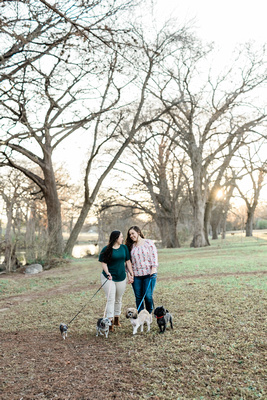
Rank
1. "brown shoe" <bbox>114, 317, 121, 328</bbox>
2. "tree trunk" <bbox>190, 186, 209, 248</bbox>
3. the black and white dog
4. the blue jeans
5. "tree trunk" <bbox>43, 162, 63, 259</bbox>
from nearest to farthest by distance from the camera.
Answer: the black and white dog
the blue jeans
"brown shoe" <bbox>114, 317, 121, 328</bbox>
"tree trunk" <bbox>43, 162, 63, 259</bbox>
"tree trunk" <bbox>190, 186, 209, 248</bbox>

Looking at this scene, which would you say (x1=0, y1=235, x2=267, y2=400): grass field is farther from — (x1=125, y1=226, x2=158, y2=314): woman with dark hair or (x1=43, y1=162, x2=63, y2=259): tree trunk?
(x1=43, y1=162, x2=63, y2=259): tree trunk

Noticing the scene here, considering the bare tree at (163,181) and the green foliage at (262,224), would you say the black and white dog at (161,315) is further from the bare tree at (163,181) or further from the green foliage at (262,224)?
the green foliage at (262,224)

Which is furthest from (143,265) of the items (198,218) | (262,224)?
(262,224)

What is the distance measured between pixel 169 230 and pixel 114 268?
25412 millimetres

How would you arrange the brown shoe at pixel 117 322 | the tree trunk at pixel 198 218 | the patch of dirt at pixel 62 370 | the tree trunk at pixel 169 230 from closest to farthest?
the patch of dirt at pixel 62 370
the brown shoe at pixel 117 322
the tree trunk at pixel 198 218
the tree trunk at pixel 169 230

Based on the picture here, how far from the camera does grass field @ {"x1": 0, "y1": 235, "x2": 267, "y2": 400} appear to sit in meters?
3.81

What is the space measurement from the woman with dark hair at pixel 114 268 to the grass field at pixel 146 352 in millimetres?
548

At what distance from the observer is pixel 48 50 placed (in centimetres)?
915

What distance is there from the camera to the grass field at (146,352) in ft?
12.5

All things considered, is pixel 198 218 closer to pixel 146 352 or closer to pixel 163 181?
pixel 163 181

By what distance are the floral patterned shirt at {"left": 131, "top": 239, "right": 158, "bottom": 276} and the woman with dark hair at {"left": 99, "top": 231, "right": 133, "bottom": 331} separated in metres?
0.10

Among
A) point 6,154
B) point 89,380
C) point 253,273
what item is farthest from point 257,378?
point 6,154

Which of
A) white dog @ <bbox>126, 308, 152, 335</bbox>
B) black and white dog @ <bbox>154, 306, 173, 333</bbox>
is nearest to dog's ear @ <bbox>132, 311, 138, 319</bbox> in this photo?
white dog @ <bbox>126, 308, 152, 335</bbox>

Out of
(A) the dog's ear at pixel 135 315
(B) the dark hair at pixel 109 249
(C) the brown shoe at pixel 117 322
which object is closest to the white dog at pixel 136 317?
(A) the dog's ear at pixel 135 315
